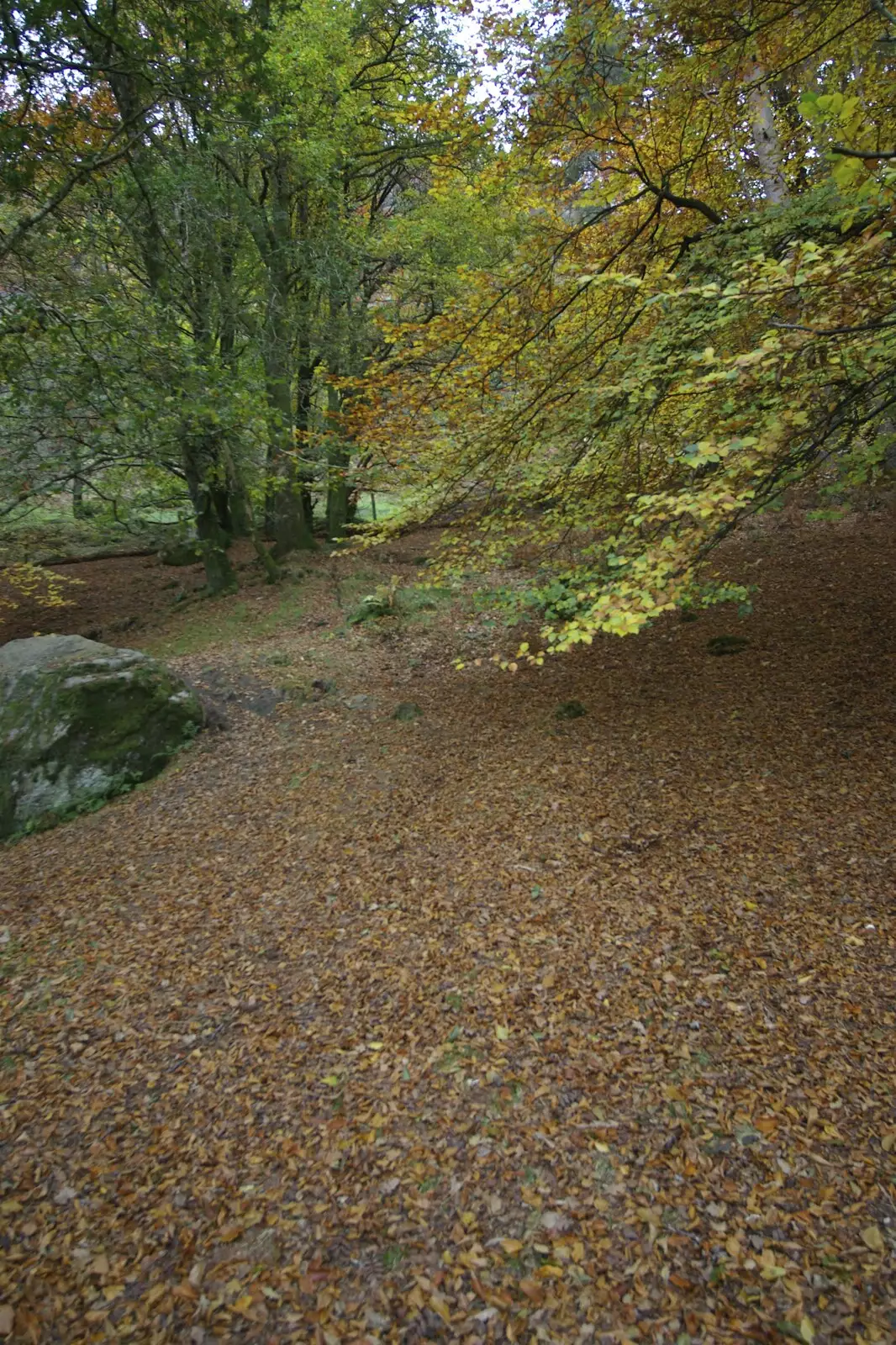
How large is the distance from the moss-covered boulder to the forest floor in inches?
17.7

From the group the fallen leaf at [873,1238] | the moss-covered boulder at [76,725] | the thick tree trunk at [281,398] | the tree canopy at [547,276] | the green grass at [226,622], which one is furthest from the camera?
the green grass at [226,622]

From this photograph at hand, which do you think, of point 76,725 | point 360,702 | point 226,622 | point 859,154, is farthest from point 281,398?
point 859,154

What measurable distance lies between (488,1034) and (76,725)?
531 cm

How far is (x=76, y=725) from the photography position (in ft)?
21.7

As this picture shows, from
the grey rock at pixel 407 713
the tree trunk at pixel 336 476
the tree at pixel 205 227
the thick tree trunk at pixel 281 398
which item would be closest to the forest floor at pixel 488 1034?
the grey rock at pixel 407 713

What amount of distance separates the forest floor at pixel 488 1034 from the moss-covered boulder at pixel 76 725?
45 centimetres

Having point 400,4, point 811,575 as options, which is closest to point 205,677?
point 811,575

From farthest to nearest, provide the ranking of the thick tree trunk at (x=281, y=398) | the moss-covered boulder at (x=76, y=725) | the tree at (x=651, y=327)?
1. the thick tree trunk at (x=281, y=398)
2. the moss-covered boulder at (x=76, y=725)
3. the tree at (x=651, y=327)

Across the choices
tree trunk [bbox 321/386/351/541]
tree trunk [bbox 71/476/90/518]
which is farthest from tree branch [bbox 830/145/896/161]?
tree trunk [bbox 71/476/90/518]

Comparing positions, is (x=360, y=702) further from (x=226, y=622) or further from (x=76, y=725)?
(x=226, y=622)

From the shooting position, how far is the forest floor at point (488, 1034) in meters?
2.35

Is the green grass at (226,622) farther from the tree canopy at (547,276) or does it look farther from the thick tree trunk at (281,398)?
the tree canopy at (547,276)

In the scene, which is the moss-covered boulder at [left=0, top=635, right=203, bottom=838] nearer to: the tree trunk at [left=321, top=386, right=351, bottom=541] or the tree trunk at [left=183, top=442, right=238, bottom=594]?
the tree trunk at [left=321, top=386, right=351, bottom=541]

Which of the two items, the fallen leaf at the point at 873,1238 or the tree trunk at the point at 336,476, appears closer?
the fallen leaf at the point at 873,1238
